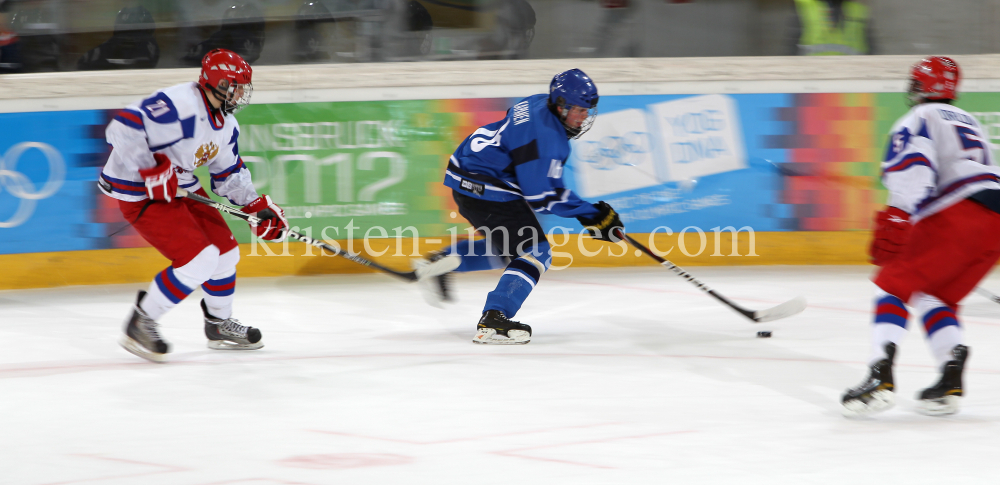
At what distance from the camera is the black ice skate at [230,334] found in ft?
11.4

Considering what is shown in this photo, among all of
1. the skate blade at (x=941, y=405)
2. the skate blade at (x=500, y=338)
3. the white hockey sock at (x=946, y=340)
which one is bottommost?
the skate blade at (x=500, y=338)

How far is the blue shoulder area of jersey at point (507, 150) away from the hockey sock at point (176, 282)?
3.60 feet

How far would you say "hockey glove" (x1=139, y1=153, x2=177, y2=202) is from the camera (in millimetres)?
3061

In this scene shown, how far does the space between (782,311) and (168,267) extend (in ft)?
8.15

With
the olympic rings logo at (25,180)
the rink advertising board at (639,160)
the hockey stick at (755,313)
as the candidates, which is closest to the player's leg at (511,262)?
the hockey stick at (755,313)

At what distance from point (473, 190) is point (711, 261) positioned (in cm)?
212

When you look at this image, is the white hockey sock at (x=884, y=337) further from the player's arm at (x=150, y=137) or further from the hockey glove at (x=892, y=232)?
the player's arm at (x=150, y=137)

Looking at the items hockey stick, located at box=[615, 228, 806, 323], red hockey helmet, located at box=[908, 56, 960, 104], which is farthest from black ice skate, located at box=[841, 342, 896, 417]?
hockey stick, located at box=[615, 228, 806, 323]

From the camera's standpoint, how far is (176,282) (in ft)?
10.4

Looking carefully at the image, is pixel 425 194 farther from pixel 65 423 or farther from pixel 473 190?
pixel 65 423

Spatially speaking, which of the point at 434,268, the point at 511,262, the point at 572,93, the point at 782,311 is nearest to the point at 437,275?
the point at 434,268

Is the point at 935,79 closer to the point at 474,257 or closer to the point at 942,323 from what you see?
the point at 942,323

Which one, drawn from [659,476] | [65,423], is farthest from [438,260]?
[659,476]

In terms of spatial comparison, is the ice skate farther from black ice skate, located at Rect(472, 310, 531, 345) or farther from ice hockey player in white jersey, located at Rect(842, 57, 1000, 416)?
ice hockey player in white jersey, located at Rect(842, 57, 1000, 416)
